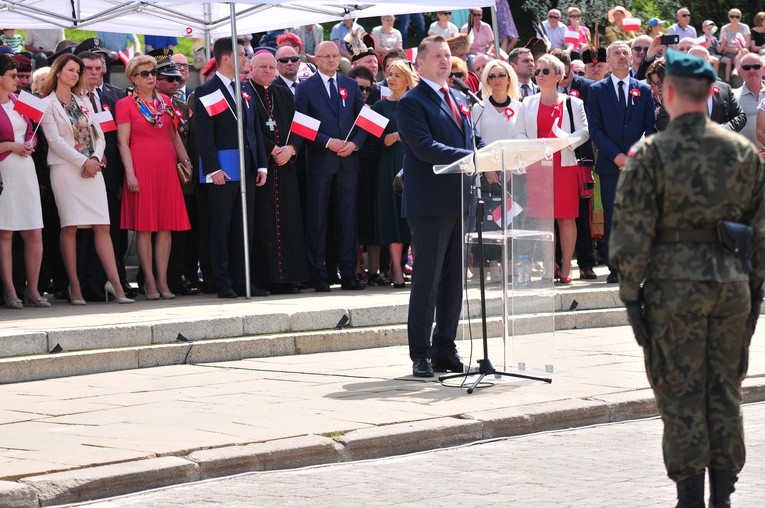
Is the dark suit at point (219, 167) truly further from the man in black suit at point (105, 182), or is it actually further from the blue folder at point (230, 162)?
the man in black suit at point (105, 182)

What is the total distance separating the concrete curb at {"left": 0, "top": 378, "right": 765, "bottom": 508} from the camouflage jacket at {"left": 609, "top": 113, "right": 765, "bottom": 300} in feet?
8.32

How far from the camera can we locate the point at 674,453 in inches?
244

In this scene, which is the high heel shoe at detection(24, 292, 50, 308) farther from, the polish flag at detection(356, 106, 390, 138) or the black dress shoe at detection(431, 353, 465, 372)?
the black dress shoe at detection(431, 353, 465, 372)

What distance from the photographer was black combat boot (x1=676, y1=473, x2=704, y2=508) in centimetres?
621

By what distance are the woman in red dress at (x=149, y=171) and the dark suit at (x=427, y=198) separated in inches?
156

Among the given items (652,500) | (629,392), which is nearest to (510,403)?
(629,392)

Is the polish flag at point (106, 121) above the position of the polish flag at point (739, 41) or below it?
below

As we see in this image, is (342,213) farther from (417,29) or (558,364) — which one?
(417,29)

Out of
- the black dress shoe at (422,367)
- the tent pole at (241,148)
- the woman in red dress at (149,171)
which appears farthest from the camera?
the woman in red dress at (149,171)

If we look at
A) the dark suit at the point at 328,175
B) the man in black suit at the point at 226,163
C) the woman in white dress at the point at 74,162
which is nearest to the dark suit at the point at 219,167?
→ the man in black suit at the point at 226,163

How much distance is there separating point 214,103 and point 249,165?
67cm

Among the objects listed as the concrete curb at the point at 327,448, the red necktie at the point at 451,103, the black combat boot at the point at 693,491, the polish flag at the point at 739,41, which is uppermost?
the polish flag at the point at 739,41

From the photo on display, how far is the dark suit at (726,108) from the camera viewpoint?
50.3 feet

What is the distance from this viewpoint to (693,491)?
6215 mm
